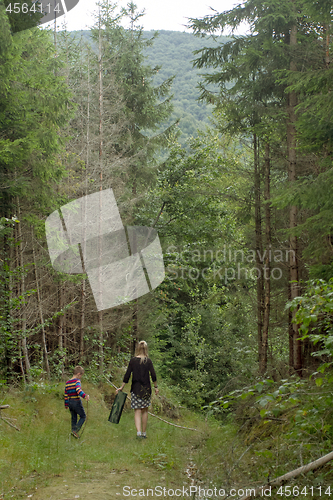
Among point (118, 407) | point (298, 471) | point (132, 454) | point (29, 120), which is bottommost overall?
point (132, 454)

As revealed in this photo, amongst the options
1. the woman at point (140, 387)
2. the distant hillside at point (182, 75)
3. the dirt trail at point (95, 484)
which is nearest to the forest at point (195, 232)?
the dirt trail at point (95, 484)

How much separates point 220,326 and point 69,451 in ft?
41.8

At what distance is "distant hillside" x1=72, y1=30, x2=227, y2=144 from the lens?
1340 inches

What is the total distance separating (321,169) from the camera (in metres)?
8.62

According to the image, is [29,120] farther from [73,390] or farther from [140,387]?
[140,387]

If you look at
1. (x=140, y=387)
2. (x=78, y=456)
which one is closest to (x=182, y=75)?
(x=140, y=387)

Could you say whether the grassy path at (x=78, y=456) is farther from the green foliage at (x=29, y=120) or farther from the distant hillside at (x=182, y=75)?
the distant hillside at (x=182, y=75)

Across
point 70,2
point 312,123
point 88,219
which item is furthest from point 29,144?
point 312,123

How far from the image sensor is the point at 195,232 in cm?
1581

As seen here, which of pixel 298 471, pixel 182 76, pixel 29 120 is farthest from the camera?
pixel 182 76

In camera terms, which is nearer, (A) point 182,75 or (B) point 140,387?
(B) point 140,387

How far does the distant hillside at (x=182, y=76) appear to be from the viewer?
34.0m

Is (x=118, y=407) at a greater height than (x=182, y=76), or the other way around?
(x=182, y=76)

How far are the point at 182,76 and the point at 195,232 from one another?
39159 mm
